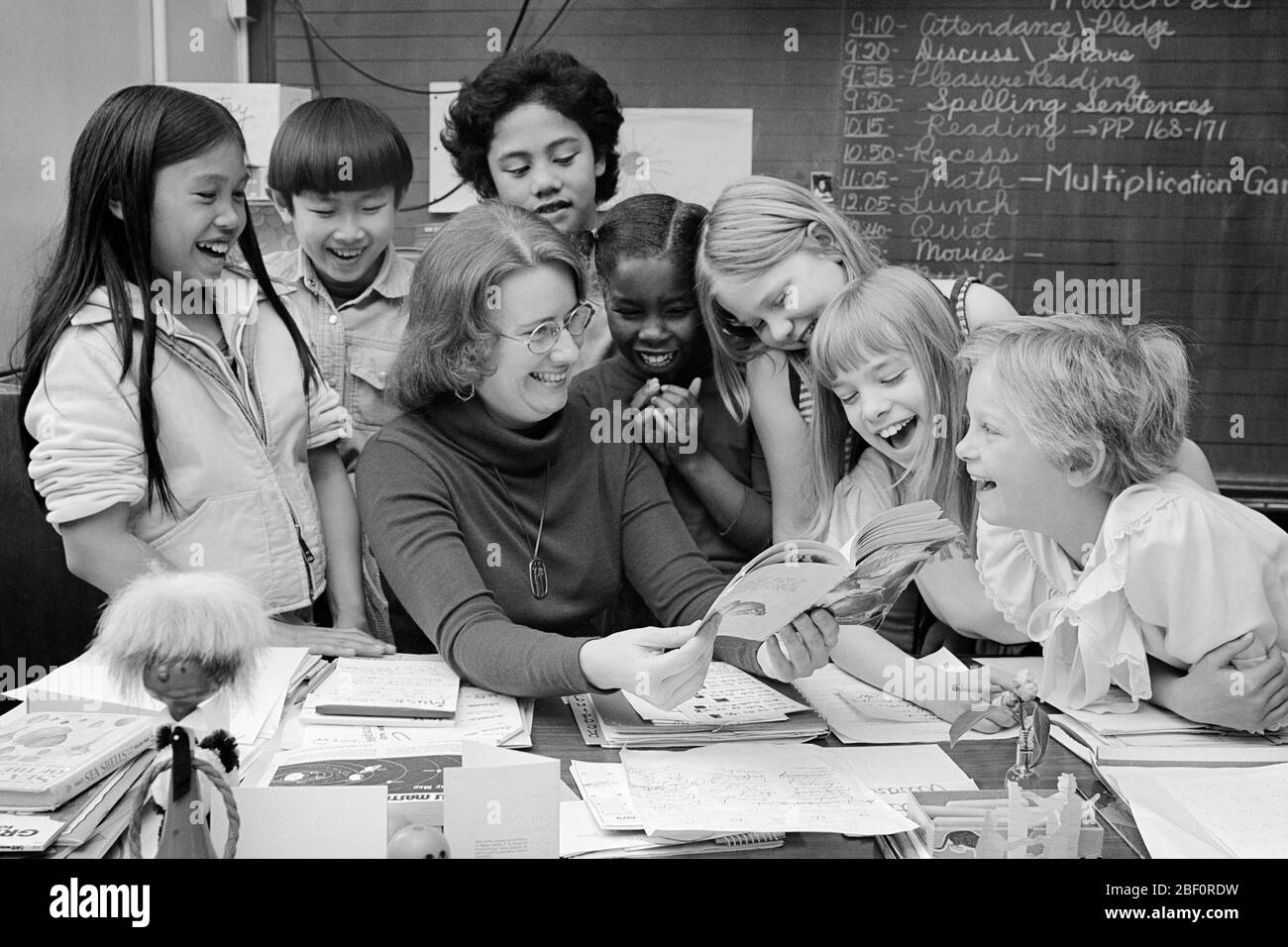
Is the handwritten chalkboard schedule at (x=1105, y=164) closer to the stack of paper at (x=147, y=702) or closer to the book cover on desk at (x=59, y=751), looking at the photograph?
the stack of paper at (x=147, y=702)

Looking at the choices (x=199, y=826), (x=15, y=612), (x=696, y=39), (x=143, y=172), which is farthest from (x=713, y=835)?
(x=696, y=39)

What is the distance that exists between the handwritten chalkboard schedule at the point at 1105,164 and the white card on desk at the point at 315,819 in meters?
2.37

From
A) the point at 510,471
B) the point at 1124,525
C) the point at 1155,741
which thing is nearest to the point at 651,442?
the point at 510,471

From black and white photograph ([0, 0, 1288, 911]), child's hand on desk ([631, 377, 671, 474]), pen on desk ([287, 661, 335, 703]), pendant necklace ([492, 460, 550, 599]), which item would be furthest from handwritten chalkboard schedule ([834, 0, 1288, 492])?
pen on desk ([287, 661, 335, 703])

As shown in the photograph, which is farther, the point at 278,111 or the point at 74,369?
the point at 278,111

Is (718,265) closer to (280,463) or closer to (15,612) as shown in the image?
(280,463)

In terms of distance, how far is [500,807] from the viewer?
107 centimetres

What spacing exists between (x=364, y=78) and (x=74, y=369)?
5.10 ft

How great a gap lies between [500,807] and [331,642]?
76 cm

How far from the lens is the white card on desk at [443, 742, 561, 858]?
107 cm

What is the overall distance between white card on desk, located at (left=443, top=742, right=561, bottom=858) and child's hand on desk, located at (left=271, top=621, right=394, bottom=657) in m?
0.69

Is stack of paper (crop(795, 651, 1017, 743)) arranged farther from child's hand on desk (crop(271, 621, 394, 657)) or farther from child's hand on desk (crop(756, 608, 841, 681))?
child's hand on desk (crop(271, 621, 394, 657))

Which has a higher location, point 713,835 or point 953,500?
point 953,500

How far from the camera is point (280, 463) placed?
201cm
